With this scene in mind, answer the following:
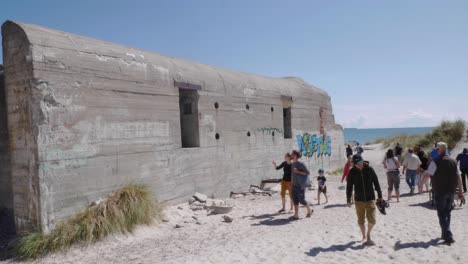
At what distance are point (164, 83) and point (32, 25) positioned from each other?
10.4 feet

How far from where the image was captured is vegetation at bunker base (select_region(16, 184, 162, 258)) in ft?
21.2

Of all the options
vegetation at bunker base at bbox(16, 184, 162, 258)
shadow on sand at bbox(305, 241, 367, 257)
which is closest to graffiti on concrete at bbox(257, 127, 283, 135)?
vegetation at bunker base at bbox(16, 184, 162, 258)

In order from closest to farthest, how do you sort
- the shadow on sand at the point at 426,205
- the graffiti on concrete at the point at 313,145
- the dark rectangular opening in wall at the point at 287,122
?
the shadow on sand at the point at 426,205 < the dark rectangular opening in wall at the point at 287,122 < the graffiti on concrete at the point at 313,145

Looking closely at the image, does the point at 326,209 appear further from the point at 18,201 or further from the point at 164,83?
the point at 18,201

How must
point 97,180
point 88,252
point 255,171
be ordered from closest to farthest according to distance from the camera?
point 88,252 → point 97,180 → point 255,171

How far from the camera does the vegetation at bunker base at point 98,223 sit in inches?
255

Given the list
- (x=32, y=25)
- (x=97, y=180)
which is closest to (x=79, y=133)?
(x=97, y=180)

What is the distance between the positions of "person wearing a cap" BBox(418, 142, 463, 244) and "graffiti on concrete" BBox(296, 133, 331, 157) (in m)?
9.02

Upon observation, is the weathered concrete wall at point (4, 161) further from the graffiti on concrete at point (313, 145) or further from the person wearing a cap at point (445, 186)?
the graffiti on concrete at point (313, 145)

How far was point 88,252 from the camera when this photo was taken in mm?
6402

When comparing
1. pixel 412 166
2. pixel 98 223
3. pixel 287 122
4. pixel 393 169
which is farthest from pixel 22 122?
pixel 287 122

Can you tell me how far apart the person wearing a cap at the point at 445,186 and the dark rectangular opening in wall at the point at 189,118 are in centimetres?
616

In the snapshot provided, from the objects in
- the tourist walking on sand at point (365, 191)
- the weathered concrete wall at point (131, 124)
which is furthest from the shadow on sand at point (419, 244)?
the weathered concrete wall at point (131, 124)

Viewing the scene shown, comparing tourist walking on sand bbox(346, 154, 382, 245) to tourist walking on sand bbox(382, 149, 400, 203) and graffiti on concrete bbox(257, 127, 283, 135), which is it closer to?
tourist walking on sand bbox(382, 149, 400, 203)
